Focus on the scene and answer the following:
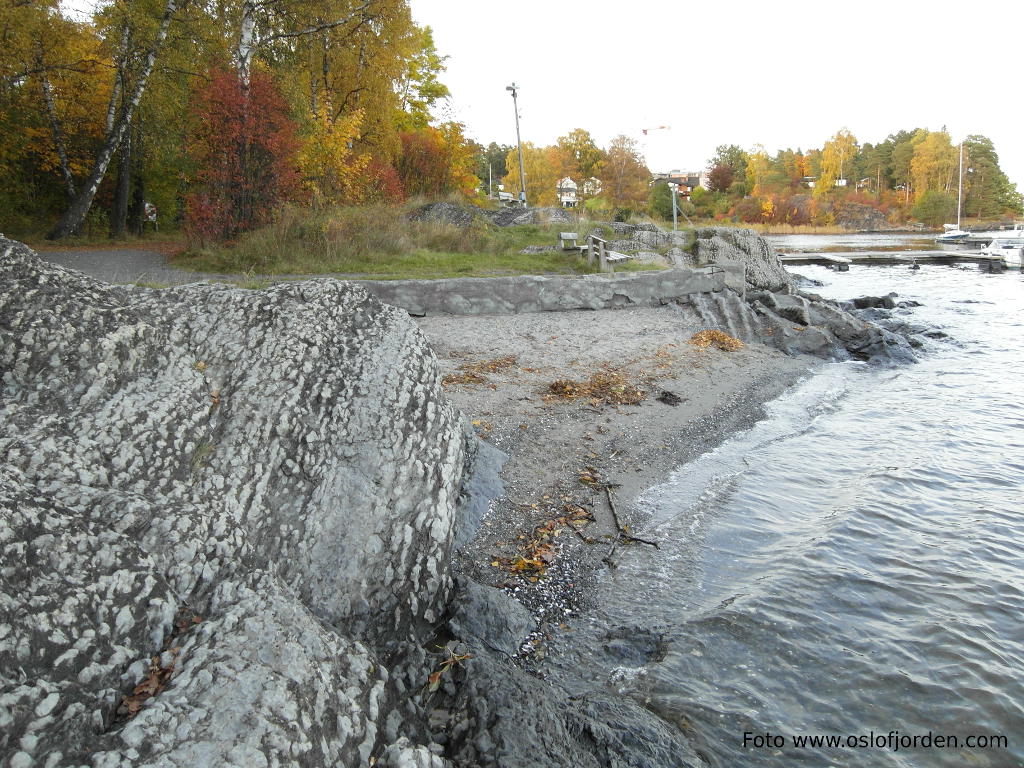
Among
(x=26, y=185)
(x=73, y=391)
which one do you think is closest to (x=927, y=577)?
(x=73, y=391)

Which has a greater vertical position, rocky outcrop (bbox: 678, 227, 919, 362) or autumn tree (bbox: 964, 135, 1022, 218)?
autumn tree (bbox: 964, 135, 1022, 218)

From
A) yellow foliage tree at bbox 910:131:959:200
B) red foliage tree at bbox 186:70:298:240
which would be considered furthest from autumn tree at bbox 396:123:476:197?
yellow foliage tree at bbox 910:131:959:200

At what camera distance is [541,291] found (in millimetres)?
12398

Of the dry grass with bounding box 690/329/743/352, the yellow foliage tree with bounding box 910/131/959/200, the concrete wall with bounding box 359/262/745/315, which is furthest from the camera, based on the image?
the yellow foliage tree with bounding box 910/131/959/200

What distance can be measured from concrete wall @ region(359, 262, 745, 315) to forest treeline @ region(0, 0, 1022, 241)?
5565 millimetres

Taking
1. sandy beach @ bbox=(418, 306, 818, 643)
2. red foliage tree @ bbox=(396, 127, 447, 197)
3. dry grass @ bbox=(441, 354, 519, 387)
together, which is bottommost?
sandy beach @ bbox=(418, 306, 818, 643)

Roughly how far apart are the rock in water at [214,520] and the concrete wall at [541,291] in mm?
6610

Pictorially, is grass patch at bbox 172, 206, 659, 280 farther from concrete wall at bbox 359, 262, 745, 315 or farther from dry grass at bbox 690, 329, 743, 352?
dry grass at bbox 690, 329, 743, 352

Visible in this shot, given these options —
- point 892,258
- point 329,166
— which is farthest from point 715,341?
point 892,258

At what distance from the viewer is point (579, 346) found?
1038cm

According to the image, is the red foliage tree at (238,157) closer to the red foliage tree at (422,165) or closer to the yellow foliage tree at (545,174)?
the red foliage tree at (422,165)

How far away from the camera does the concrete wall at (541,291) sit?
11273mm

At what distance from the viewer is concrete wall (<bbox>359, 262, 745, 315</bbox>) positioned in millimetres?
11273

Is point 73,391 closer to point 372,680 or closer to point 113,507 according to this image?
point 113,507
